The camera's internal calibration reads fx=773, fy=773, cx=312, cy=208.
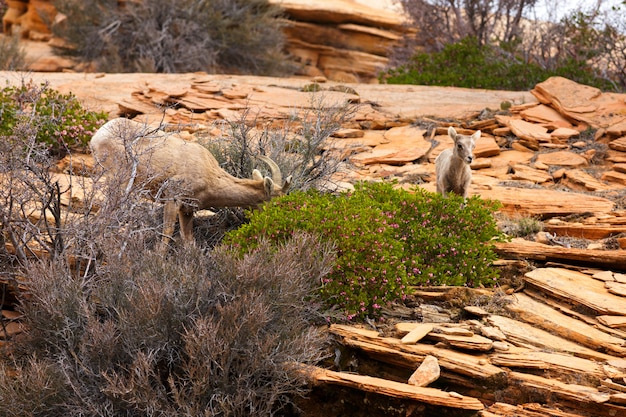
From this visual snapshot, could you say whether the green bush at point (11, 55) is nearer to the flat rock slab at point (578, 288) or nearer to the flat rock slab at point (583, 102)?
the flat rock slab at point (583, 102)

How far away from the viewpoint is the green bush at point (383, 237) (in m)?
7.32

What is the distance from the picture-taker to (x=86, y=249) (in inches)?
308

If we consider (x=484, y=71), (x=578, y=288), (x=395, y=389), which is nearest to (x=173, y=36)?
(x=484, y=71)

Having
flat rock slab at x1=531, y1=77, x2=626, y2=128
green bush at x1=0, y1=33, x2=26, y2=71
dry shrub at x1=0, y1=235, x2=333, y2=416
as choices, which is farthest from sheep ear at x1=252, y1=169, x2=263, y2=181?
green bush at x1=0, y1=33, x2=26, y2=71

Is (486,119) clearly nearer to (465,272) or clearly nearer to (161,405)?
(465,272)

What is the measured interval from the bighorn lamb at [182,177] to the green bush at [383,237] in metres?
0.45

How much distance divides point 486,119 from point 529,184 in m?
3.38

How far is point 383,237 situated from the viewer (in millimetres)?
7703

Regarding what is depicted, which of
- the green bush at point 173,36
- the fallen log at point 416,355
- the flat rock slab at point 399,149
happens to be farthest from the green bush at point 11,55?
the fallen log at point 416,355

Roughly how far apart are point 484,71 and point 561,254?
12.1m

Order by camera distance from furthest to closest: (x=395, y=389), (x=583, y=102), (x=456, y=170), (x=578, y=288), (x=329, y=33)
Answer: (x=329, y=33), (x=583, y=102), (x=456, y=170), (x=578, y=288), (x=395, y=389)

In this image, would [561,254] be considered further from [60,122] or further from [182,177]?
[60,122]

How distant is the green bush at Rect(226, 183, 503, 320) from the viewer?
24.0 ft

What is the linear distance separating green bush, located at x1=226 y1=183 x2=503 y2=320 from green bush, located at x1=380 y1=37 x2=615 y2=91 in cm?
1089
